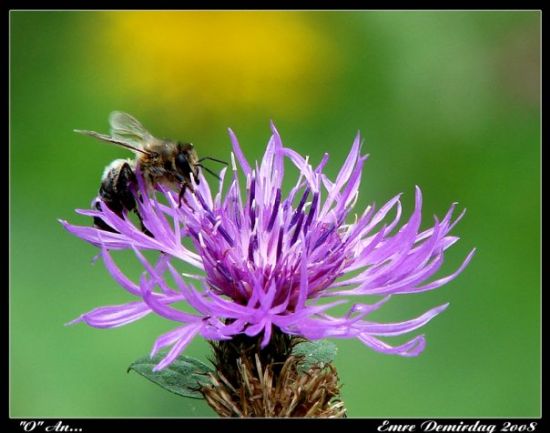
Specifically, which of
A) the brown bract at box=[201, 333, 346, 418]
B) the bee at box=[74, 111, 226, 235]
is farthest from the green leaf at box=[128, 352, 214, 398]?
the bee at box=[74, 111, 226, 235]

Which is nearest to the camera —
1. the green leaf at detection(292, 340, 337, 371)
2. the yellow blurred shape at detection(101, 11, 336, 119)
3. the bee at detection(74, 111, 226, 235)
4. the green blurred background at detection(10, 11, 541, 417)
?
the green leaf at detection(292, 340, 337, 371)

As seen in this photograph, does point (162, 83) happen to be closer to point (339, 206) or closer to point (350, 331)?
point (339, 206)

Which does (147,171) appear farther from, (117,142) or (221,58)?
(221,58)

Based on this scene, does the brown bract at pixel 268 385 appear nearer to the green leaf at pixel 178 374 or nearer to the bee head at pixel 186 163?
the green leaf at pixel 178 374

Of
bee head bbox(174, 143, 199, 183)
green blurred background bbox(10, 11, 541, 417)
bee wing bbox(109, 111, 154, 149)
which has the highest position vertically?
bee wing bbox(109, 111, 154, 149)

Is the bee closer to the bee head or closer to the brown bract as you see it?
the bee head

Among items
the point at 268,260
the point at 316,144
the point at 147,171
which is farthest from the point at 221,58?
the point at 268,260
